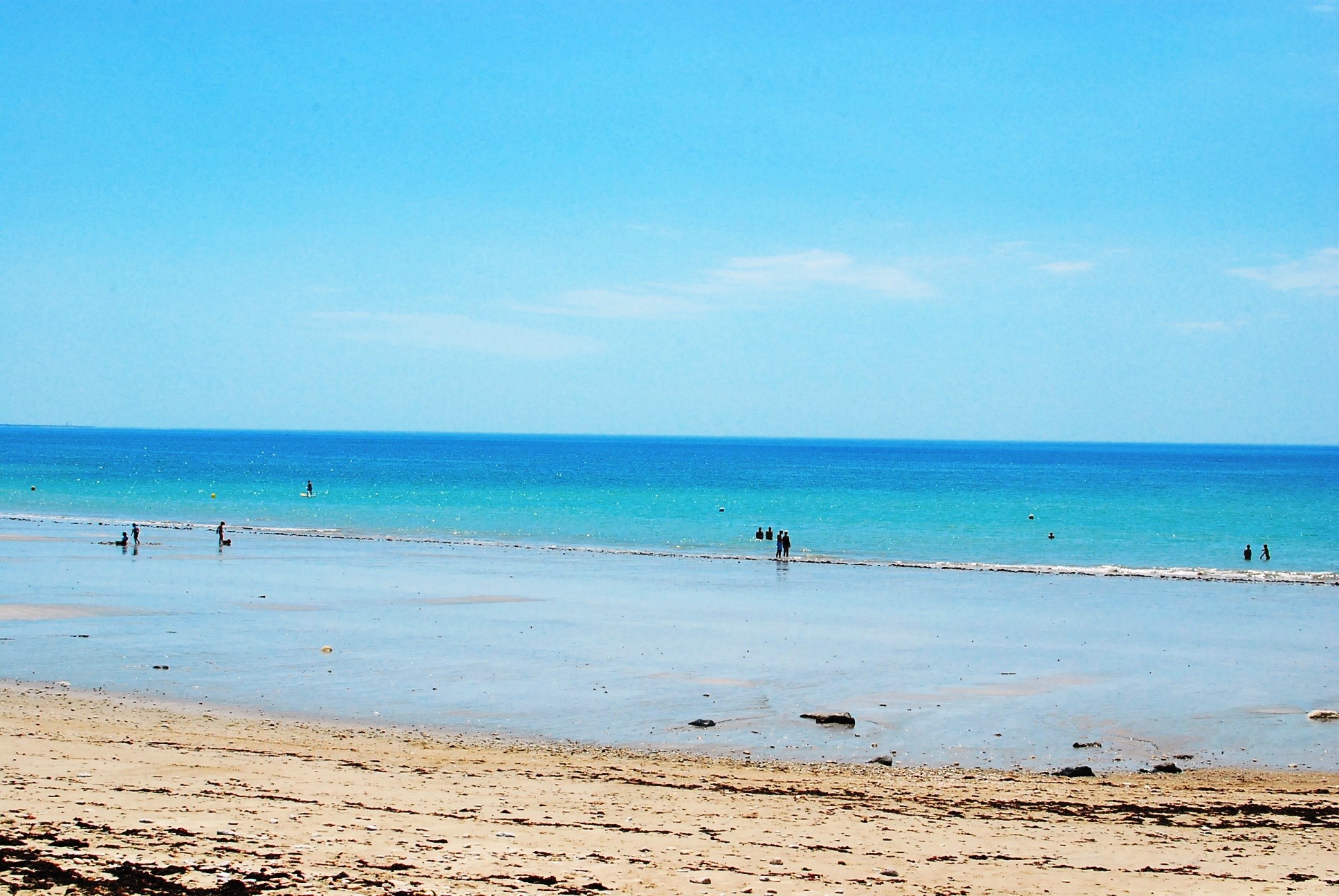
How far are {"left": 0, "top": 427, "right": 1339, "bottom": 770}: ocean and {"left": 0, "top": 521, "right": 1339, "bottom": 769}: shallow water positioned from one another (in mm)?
114

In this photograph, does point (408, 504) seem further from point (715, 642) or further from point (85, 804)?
point (85, 804)

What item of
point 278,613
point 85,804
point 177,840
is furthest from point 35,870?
point 278,613

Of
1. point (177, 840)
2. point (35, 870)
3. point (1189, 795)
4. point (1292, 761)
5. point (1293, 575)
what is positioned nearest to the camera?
point (35, 870)

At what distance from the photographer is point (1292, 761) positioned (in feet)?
53.8

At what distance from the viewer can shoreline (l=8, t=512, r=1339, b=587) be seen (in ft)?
148

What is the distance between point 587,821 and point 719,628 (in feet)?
58.2

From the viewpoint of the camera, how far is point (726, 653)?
25.2 metres

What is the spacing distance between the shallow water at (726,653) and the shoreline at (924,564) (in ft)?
7.44

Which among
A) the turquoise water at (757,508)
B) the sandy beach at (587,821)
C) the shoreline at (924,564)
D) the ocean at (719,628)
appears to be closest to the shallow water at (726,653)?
the ocean at (719,628)

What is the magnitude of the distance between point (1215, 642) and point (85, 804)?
25737mm

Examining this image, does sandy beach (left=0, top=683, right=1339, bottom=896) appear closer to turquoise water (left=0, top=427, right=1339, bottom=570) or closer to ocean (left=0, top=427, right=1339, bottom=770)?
ocean (left=0, top=427, right=1339, bottom=770)

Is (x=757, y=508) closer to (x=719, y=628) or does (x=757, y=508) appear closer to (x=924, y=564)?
(x=924, y=564)

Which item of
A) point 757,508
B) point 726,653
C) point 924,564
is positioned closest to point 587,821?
point 726,653

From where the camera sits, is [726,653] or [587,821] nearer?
[587,821]
